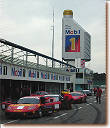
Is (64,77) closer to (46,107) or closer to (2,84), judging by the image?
(2,84)

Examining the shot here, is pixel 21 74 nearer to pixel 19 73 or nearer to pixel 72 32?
pixel 19 73

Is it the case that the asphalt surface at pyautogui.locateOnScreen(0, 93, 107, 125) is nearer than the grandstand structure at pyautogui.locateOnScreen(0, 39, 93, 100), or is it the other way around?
the asphalt surface at pyautogui.locateOnScreen(0, 93, 107, 125)

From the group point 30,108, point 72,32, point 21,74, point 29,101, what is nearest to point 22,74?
point 21,74

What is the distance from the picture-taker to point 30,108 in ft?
41.1

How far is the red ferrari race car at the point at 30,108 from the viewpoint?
1233 cm

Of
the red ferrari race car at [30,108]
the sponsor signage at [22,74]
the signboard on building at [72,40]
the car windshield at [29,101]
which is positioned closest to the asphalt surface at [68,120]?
the red ferrari race car at [30,108]

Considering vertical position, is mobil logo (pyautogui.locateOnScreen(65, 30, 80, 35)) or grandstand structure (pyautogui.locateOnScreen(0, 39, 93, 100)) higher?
mobil logo (pyautogui.locateOnScreen(65, 30, 80, 35))

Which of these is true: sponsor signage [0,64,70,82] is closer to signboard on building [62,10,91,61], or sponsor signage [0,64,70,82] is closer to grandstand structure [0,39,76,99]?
grandstand structure [0,39,76,99]

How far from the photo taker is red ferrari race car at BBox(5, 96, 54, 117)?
12333mm

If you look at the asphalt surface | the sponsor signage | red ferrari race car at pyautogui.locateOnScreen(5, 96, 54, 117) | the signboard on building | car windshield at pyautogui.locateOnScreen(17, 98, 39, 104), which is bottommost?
the asphalt surface

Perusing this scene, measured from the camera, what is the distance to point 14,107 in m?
12.8

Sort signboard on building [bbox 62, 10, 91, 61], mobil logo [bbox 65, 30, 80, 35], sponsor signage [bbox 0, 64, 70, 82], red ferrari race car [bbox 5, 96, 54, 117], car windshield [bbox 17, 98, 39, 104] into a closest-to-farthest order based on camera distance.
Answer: red ferrari race car [bbox 5, 96, 54, 117] → car windshield [bbox 17, 98, 39, 104] → sponsor signage [bbox 0, 64, 70, 82] → signboard on building [bbox 62, 10, 91, 61] → mobil logo [bbox 65, 30, 80, 35]

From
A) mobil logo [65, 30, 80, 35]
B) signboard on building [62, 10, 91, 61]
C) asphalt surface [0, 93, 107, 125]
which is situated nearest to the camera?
asphalt surface [0, 93, 107, 125]

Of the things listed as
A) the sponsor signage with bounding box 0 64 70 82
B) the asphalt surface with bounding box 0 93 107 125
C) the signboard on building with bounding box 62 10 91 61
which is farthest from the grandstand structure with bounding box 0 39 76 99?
the signboard on building with bounding box 62 10 91 61
